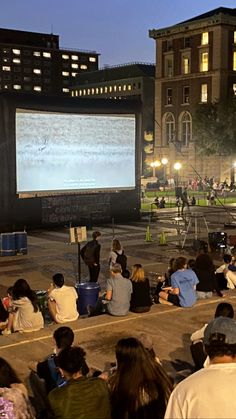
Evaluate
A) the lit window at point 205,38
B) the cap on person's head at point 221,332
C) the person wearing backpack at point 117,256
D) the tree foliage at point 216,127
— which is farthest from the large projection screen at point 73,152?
the lit window at point 205,38

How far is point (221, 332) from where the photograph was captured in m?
3.96

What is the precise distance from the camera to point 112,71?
129625 mm

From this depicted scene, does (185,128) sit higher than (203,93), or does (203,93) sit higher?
(203,93)

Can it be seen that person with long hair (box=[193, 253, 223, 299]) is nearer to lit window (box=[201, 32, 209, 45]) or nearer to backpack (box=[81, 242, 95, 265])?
backpack (box=[81, 242, 95, 265])

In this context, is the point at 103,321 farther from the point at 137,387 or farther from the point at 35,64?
the point at 35,64

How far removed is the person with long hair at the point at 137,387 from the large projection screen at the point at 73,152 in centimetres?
2422

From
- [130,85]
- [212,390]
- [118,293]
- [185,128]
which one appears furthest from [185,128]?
[212,390]

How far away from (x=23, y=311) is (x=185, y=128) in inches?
2767

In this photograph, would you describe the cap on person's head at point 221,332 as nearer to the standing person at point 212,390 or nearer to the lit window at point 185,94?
the standing person at point 212,390

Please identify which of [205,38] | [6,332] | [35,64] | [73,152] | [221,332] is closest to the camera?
[221,332]

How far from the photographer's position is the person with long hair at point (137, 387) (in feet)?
16.5

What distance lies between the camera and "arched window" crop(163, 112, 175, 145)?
80000 millimetres

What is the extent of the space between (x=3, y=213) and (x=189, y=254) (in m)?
10.5

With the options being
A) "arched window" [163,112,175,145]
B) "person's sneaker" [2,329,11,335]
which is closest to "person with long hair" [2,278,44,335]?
"person's sneaker" [2,329,11,335]
